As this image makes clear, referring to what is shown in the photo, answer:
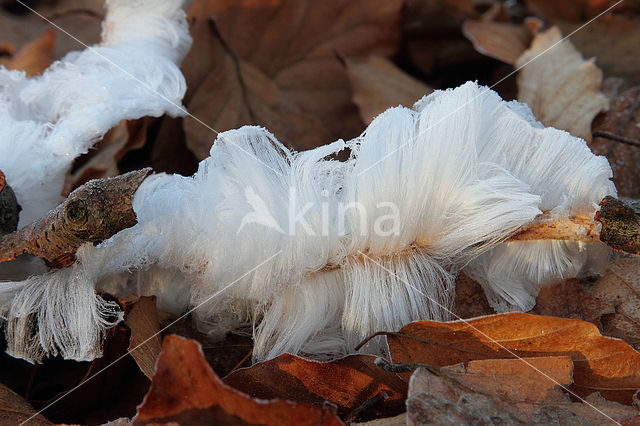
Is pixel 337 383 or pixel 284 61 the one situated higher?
pixel 284 61

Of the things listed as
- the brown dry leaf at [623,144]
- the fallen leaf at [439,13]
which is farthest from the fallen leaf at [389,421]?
the fallen leaf at [439,13]

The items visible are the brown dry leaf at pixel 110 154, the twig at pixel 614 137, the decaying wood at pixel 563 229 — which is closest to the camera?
the decaying wood at pixel 563 229

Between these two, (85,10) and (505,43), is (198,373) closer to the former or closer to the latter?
(505,43)

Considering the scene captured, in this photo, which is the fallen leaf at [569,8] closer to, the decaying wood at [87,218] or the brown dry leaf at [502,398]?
the brown dry leaf at [502,398]

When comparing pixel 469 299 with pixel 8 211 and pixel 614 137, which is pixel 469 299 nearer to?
pixel 614 137

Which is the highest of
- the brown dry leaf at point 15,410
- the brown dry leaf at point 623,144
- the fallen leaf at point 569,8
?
the fallen leaf at point 569,8

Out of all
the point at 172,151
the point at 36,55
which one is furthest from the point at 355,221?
the point at 36,55

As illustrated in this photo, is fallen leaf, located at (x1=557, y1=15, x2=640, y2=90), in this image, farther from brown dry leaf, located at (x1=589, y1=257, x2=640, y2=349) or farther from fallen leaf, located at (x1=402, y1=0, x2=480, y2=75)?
brown dry leaf, located at (x1=589, y1=257, x2=640, y2=349)
